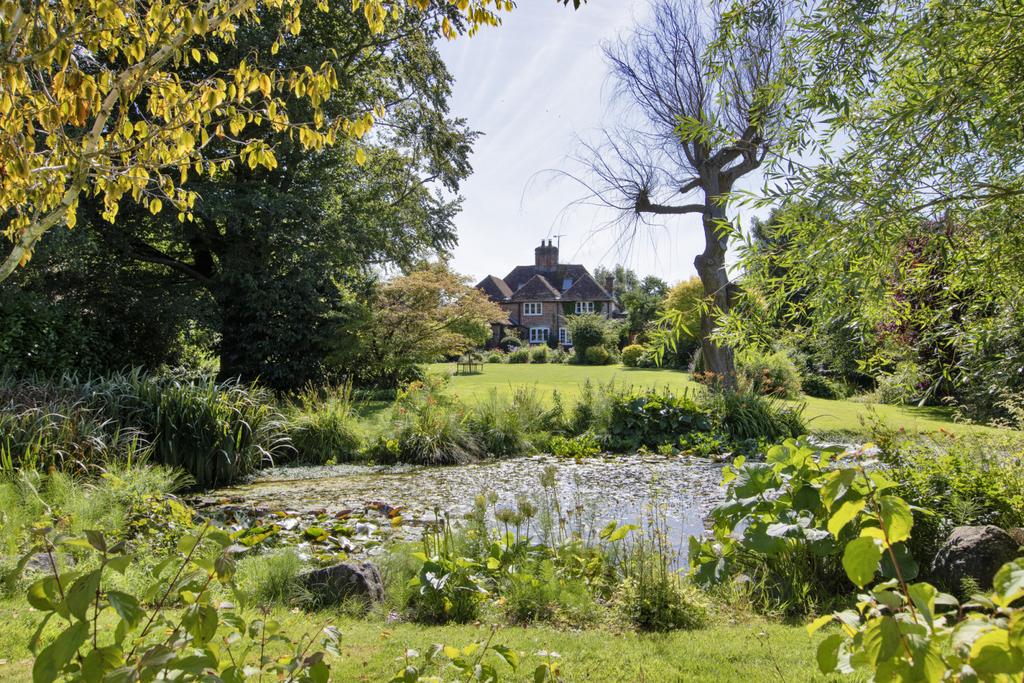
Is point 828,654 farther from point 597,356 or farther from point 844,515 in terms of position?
point 597,356

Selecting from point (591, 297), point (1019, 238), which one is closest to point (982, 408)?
point (1019, 238)

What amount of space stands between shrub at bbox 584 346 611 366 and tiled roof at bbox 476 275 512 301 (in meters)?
22.4

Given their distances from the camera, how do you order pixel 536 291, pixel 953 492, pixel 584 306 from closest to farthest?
1. pixel 953 492
2. pixel 584 306
3. pixel 536 291

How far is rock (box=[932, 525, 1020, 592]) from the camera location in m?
3.64

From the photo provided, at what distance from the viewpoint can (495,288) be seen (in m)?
57.1

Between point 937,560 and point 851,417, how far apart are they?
11312mm

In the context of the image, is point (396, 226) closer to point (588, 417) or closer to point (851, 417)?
point (588, 417)

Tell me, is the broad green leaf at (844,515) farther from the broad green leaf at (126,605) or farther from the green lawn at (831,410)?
the green lawn at (831,410)

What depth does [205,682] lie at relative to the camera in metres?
1.16

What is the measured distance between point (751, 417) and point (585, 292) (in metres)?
41.4

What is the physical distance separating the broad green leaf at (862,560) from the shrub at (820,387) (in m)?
20.6

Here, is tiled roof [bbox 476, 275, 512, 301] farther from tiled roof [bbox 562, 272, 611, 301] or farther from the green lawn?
the green lawn

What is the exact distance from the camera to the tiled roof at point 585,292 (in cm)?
5247

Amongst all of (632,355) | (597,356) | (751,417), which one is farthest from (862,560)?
(597,356)
